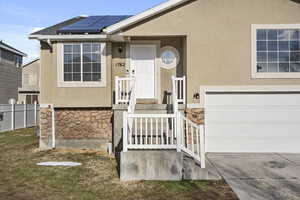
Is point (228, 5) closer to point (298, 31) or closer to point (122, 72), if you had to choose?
point (298, 31)

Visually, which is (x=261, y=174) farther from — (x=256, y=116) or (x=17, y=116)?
(x=17, y=116)

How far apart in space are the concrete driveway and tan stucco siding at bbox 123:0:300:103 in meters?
2.43

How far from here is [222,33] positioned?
9.55 meters

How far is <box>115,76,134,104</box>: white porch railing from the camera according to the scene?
32.1 ft

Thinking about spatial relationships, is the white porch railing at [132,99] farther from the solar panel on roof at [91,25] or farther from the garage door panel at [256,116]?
the solar panel on roof at [91,25]

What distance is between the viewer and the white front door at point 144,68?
1111 centimetres

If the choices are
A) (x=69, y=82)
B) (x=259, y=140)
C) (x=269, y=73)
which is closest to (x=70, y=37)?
(x=69, y=82)

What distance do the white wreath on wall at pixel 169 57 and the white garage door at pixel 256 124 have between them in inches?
83.9

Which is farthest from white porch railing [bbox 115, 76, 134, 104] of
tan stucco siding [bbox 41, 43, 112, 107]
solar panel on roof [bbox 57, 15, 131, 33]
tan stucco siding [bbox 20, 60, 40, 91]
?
tan stucco siding [bbox 20, 60, 40, 91]

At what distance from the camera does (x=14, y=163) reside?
843 centimetres

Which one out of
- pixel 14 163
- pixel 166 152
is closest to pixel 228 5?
pixel 166 152

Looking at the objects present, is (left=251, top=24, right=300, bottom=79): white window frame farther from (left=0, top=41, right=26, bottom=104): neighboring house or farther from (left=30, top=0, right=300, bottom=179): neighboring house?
(left=0, top=41, right=26, bottom=104): neighboring house

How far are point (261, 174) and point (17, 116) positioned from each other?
16.3 m

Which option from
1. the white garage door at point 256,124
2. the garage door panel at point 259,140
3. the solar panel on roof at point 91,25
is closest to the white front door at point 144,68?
the solar panel on roof at point 91,25
